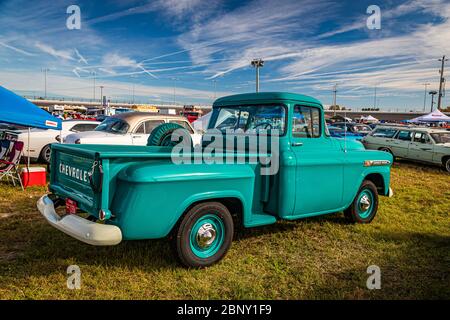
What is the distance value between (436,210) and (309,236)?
3330mm

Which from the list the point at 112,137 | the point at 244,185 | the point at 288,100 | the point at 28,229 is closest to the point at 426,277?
the point at 244,185

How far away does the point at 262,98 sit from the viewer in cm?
484

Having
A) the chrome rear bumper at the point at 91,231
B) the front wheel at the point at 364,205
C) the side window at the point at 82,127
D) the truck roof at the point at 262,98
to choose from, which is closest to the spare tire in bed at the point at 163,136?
the truck roof at the point at 262,98

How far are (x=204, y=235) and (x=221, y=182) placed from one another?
24.0 inches

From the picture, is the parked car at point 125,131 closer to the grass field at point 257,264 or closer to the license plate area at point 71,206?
the grass field at point 257,264

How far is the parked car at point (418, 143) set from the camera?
12984mm

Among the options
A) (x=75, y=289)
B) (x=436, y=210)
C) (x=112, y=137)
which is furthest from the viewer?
(x=112, y=137)

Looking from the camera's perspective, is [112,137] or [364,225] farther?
[112,137]

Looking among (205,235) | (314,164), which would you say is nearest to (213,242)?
(205,235)

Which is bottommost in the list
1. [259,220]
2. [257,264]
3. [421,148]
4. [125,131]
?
[257,264]

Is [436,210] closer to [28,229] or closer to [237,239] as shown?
[237,239]

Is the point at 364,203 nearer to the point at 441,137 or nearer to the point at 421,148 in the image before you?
the point at 421,148

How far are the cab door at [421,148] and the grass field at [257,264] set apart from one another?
324 inches
